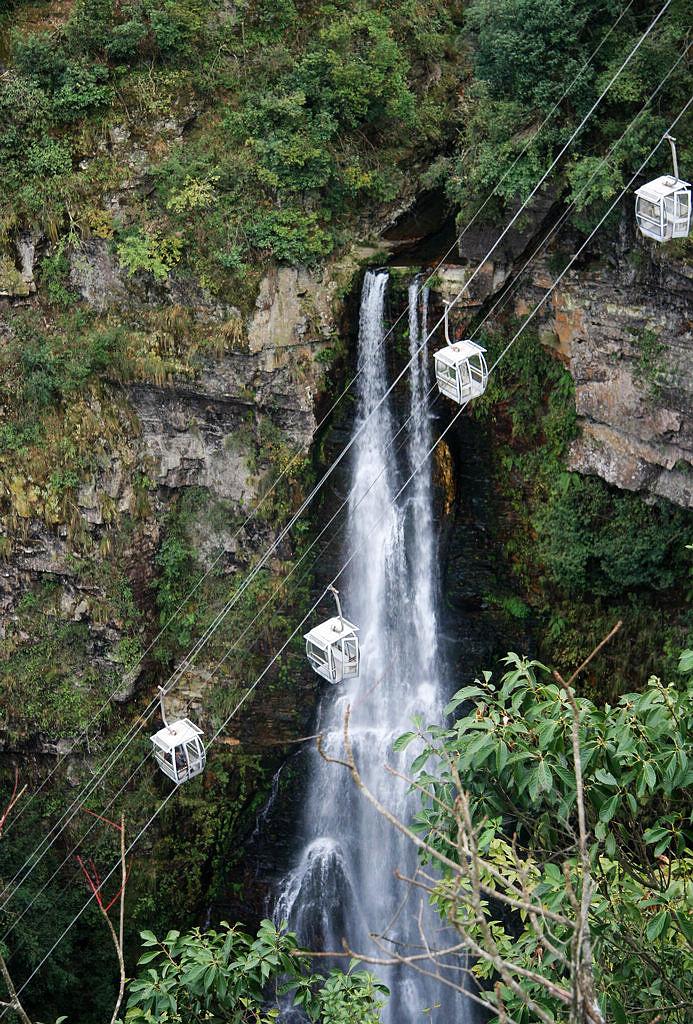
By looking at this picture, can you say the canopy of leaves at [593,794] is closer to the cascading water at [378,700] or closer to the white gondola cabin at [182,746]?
the white gondola cabin at [182,746]

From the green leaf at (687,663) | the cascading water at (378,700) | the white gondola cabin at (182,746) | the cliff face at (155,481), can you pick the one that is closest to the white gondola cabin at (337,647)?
the white gondola cabin at (182,746)

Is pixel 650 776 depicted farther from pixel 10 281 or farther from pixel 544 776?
pixel 10 281

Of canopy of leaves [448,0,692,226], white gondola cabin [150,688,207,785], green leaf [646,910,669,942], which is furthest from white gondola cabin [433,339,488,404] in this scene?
green leaf [646,910,669,942]

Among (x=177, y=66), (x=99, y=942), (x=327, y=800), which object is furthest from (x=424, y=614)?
(x=177, y=66)

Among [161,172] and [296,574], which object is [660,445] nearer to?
[296,574]

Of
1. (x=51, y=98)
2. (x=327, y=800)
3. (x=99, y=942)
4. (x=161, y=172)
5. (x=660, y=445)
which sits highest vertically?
(x=51, y=98)

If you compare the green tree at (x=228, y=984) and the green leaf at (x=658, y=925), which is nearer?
the green leaf at (x=658, y=925)
